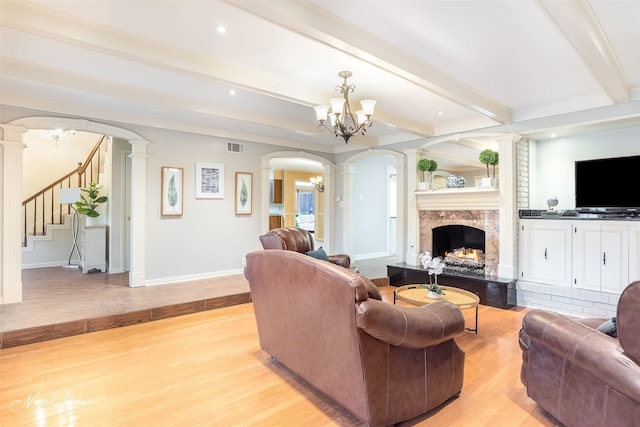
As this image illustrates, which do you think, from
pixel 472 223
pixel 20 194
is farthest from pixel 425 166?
pixel 20 194

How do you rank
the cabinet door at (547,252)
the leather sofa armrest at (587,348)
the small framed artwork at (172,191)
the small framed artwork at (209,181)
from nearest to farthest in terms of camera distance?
the leather sofa armrest at (587,348) < the cabinet door at (547,252) < the small framed artwork at (172,191) < the small framed artwork at (209,181)

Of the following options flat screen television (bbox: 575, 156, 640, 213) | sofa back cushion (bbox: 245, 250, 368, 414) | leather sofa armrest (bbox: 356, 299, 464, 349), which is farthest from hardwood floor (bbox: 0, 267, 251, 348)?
flat screen television (bbox: 575, 156, 640, 213)

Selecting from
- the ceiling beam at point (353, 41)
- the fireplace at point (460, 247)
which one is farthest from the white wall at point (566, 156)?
the ceiling beam at point (353, 41)

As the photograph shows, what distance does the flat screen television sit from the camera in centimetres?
424

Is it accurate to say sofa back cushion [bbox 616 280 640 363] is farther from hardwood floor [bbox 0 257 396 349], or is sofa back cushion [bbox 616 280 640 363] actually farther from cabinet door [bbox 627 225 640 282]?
hardwood floor [bbox 0 257 396 349]

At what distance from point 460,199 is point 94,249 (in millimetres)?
6272

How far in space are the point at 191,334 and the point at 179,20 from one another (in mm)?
2838

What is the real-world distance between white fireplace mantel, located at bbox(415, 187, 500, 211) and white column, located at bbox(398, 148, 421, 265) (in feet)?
0.37

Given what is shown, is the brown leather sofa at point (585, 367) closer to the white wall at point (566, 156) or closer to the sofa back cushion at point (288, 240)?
the sofa back cushion at point (288, 240)

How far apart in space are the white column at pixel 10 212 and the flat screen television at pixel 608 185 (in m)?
7.08

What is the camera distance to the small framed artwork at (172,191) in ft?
16.8

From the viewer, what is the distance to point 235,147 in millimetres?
5840

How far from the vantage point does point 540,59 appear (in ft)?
10.4

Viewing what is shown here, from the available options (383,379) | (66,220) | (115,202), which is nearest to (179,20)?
(383,379)
